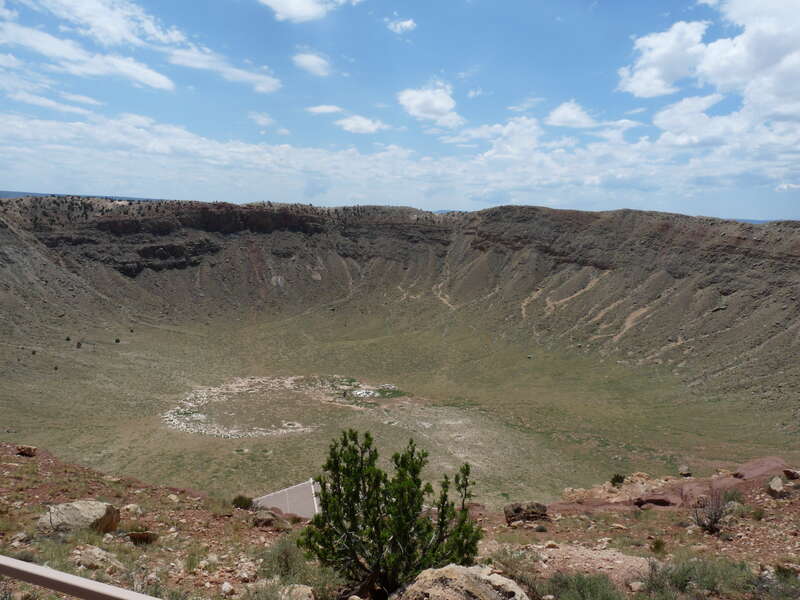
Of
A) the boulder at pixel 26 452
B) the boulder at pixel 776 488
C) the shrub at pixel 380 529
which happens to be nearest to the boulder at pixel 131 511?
the boulder at pixel 26 452

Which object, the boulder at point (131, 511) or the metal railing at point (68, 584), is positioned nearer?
the metal railing at point (68, 584)

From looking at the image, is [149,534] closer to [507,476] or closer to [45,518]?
[45,518]

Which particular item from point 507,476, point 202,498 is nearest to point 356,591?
point 202,498

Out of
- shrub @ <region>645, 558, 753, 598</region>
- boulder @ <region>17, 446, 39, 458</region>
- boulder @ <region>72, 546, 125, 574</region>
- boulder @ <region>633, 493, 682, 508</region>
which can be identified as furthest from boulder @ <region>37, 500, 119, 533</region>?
boulder @ <region>633, 493, 682, 508</region>

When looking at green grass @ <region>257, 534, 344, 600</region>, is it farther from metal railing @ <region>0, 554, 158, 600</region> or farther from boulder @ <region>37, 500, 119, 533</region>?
metal railing @ <region>0, 554, 158, 600</region>

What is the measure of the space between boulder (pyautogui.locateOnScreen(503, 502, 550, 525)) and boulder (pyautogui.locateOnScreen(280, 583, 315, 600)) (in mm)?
8788

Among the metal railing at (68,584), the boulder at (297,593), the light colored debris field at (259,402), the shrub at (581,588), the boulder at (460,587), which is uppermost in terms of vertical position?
the metal railing at (68,584)

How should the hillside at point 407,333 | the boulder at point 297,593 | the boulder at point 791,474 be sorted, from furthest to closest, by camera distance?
the hillside at point 407,333 → the boulder at point 791,474 → the boulder at point 297,593

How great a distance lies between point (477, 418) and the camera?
116ft

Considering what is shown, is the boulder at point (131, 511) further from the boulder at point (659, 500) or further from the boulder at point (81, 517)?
the boulder at point (659, 500)

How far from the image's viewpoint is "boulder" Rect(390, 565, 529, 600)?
492cm

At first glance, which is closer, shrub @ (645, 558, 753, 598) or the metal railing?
the metal railing

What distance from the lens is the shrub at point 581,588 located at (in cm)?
709

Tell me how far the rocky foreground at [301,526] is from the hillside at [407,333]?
9248mm
